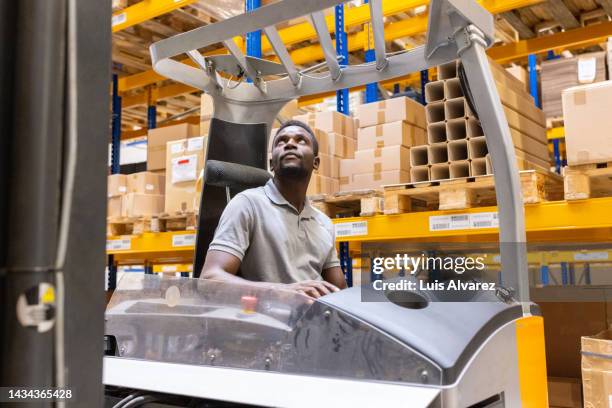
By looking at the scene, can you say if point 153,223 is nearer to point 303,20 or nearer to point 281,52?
point 303,20

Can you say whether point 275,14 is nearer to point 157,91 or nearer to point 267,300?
point 267,300

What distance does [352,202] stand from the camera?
4.71 metres

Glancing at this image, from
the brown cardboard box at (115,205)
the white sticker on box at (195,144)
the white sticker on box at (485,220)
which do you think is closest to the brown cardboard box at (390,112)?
the white sticker on box at (485,220)

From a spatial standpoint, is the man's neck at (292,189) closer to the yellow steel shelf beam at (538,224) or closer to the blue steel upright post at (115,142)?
the yellow steel shelf beam at (538,224)

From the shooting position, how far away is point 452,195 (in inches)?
158

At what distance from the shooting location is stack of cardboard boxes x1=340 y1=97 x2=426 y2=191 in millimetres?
4676

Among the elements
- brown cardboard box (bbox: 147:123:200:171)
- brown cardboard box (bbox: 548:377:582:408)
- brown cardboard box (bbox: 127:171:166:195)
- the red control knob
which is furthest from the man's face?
brown cardboard box (bbox: 147:123:200:171)

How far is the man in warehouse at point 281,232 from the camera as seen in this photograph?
9.05 feet

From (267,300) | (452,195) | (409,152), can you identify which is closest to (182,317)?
(267,300)

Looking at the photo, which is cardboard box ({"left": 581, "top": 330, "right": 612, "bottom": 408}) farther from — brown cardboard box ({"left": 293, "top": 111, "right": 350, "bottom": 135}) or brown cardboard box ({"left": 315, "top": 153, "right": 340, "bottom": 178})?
brown cardboard box ({"left": 293, "top": 111, "right": 350, "bottom": 135})

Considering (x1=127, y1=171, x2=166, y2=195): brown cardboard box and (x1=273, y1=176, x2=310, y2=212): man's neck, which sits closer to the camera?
(x1=273, y1=176, x2=310, y2=212): man's neck

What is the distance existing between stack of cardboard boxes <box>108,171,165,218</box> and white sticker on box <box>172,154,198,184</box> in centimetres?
57

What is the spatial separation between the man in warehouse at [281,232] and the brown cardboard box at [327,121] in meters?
1.94

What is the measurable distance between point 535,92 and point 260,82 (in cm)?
520
